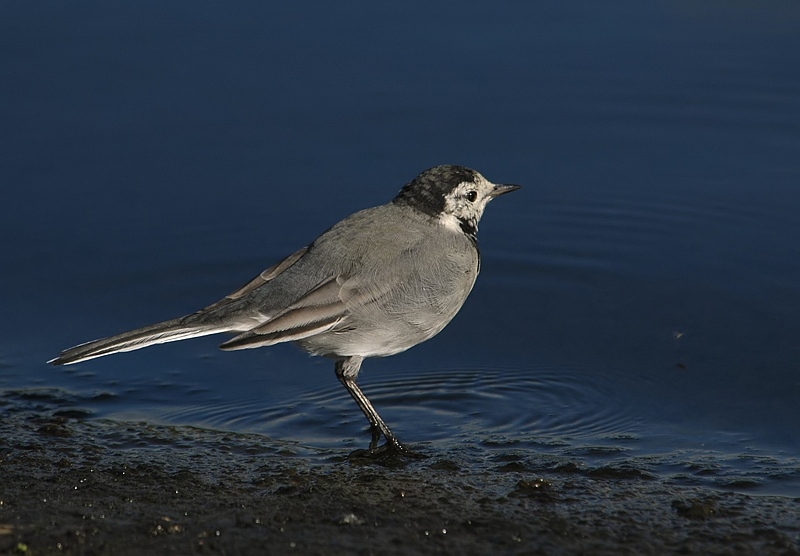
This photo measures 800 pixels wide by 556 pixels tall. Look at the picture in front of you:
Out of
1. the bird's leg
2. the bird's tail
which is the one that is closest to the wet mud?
the bird's leg

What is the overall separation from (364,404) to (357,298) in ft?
2.55

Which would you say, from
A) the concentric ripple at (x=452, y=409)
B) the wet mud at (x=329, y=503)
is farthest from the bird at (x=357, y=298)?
the wet mud at (x=329, y=503)

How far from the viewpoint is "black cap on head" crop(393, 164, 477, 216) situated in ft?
28.1

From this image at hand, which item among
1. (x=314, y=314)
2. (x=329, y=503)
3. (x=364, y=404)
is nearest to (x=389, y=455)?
(x=364, y=404)

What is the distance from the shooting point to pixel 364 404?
806cm

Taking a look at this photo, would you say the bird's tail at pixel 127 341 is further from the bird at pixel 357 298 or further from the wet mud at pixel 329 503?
the wet mud at pixel 329 503

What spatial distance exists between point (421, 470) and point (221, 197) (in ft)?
16.6

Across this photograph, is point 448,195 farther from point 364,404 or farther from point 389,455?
point 389,455

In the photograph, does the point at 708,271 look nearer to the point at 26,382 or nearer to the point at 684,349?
the point at 684,349

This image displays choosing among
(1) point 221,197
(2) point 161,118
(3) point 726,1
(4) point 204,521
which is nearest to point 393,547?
(4) point 204,521

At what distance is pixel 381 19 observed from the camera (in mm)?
13359

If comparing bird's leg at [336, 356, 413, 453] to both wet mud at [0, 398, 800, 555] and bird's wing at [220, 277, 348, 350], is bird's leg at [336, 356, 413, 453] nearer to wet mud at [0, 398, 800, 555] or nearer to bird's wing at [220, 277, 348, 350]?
wet mud at [0, 398, 800, 555]

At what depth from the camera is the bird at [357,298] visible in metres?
7.59

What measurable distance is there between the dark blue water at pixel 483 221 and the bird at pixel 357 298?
677 mm
